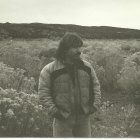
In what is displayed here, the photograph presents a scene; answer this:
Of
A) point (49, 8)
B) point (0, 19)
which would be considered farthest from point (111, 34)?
point (0, 19)

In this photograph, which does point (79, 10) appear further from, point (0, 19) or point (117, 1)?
→ point (0, 19)

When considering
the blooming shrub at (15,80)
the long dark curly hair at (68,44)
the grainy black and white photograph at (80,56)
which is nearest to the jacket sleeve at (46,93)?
the long dark curly hair at (68,44)

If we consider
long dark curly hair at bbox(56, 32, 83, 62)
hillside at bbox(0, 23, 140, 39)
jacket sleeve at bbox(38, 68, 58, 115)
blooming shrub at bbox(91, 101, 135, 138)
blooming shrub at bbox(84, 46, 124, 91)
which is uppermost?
hillside at bbox(0, 23, 140, 39)

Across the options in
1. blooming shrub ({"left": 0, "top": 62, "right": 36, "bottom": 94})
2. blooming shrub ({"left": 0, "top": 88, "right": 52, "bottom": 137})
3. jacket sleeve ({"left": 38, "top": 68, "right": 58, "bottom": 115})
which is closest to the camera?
jacket sleeve ({"left": 38, "top": 68, "right": 58, "bottom": 115})

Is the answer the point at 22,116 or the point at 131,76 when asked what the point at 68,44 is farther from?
the point at 131,76

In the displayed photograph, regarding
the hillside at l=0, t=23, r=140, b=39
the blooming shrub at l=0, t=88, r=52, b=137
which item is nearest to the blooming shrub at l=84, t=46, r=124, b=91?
the hillside at l=0, t=23, r=140, b=39

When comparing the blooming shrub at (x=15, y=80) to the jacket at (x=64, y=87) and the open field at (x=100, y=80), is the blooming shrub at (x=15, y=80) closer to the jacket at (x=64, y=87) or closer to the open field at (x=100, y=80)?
the open field at (x=100, y=80)

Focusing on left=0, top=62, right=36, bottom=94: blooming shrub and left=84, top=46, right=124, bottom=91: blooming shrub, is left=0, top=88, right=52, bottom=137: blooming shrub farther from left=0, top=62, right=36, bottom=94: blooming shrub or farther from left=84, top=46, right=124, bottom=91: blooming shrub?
left=84, top=46, right=124, bottom=91: blooming shrub

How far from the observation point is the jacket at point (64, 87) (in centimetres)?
383

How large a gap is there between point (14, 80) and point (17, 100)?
1.51ft

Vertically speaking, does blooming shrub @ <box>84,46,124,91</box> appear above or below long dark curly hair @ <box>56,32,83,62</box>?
below

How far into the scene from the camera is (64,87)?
389 centimetres

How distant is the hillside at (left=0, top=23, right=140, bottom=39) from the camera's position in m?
4.87

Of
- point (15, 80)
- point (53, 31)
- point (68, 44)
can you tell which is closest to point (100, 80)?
point (53, 31)
